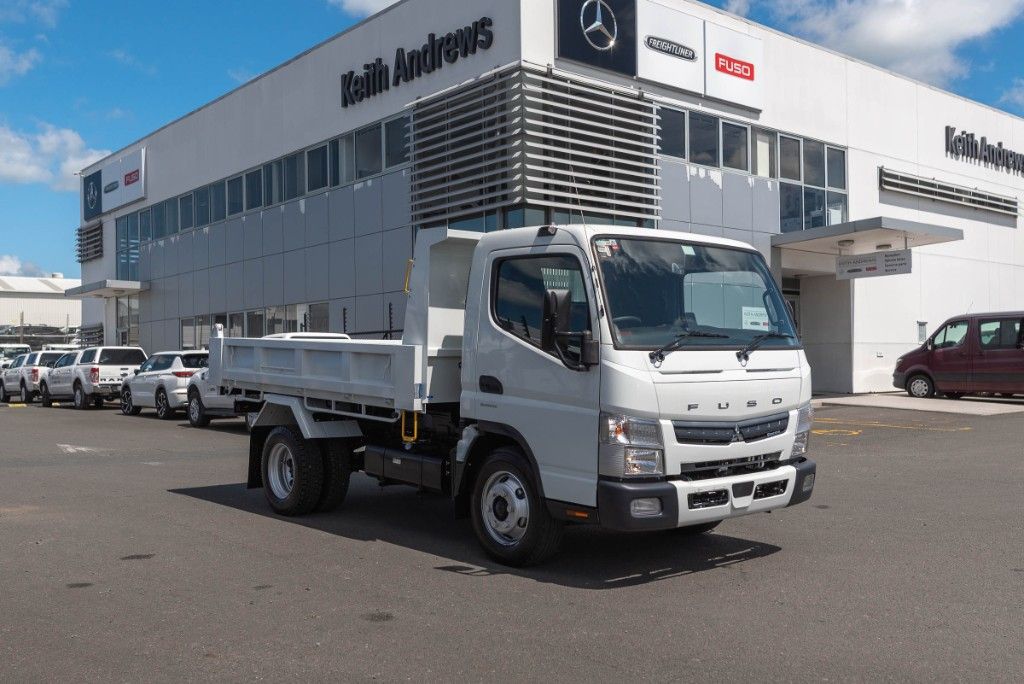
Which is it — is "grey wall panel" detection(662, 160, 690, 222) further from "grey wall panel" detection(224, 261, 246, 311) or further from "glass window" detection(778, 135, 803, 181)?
"grey wall panel" detection(224, 261, 246, 311)

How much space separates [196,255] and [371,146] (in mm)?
11408

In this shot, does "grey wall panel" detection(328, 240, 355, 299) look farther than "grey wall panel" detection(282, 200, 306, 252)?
No

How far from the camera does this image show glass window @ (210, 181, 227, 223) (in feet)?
99.4

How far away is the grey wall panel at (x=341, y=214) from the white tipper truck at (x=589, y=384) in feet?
54.0

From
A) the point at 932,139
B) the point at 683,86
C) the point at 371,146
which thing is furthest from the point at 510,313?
the point at 932,139

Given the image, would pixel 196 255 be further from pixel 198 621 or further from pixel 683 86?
pixel 198 621

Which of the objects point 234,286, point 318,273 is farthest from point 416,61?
point 234,286

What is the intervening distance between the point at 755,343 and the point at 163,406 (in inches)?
680

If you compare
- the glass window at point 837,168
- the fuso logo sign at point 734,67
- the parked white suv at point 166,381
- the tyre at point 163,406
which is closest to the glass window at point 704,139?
the fuso logo sign at point 734,67

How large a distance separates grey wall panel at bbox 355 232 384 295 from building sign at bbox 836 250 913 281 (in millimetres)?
11483

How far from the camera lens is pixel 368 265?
23531 mm

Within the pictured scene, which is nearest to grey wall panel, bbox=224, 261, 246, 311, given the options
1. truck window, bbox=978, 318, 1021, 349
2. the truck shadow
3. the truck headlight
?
the truck shadow

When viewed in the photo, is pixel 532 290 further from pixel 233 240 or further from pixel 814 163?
pixel 233 240

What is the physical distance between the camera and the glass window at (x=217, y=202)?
30.3 meters
